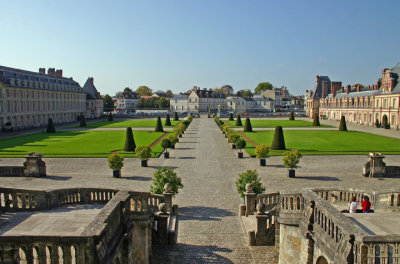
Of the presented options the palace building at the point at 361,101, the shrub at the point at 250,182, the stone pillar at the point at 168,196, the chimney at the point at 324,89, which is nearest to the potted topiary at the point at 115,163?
the stone pillar at the point at 168,196

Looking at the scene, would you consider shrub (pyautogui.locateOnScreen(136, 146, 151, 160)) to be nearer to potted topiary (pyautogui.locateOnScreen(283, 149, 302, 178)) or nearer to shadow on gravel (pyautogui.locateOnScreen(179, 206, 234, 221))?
shadow on gravel (pyautogui.locateOnScreen(179, 206, 234, 221))

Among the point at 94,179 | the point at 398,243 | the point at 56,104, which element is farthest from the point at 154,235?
the point at 56,104

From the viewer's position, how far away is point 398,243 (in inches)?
226

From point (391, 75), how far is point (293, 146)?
34.2 meters

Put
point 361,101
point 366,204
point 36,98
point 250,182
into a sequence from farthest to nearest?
1. point 361,101
2. point 36,98
3. point 250,182
4. point 366,204

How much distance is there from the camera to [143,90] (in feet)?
571

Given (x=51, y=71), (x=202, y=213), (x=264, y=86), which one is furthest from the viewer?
(x=264, y=86)

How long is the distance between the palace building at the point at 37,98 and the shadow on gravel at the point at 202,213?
1853 inches

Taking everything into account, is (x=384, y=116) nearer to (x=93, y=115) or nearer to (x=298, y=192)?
(x=298, y=192)

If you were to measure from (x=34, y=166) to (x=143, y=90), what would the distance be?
15630 centimetres

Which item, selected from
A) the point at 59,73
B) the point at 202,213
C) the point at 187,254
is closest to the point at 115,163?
the point at 202,213

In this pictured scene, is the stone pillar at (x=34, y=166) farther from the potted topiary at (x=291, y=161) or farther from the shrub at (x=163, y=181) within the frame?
the potted topiary at (x=291, y=161)

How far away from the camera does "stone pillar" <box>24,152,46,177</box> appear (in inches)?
816

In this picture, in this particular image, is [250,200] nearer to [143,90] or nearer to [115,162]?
[115,162]
